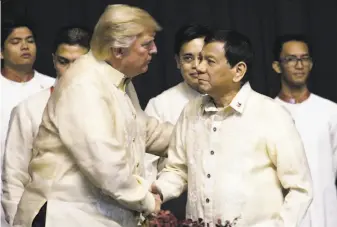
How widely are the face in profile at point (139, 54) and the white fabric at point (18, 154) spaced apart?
3.16 ft

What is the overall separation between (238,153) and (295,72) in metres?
2.01

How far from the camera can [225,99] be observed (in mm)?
4863

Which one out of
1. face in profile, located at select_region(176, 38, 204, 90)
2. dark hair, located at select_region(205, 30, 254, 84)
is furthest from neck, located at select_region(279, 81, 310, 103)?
dark hair, located at select_region(205, 30, 254, 84)

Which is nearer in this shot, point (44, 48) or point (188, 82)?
point (188, 82)

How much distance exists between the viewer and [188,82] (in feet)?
20.4

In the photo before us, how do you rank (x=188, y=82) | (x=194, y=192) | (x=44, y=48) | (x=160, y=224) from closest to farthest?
(x=160, y=224) → (x=194, y=192) → (x=188, y=82) → (x=44, y=48)

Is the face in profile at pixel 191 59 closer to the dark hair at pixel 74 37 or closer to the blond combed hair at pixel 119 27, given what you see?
the dark hair at pixel 74 37

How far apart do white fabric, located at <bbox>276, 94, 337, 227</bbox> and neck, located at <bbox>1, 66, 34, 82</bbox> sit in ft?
4.80

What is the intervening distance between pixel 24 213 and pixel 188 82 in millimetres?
1730

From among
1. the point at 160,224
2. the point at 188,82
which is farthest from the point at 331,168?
the point at 160,224

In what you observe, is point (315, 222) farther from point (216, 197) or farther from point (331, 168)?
point (216, 197)

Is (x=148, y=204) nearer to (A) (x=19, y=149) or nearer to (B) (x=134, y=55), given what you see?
(B) (x=134, y=55)

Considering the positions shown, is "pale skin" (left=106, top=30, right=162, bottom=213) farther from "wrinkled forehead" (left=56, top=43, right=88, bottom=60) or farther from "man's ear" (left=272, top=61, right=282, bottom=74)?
"man's ear" (left=272, top=61, right=282, bottom=74)

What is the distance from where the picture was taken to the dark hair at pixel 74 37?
616 centimetres
